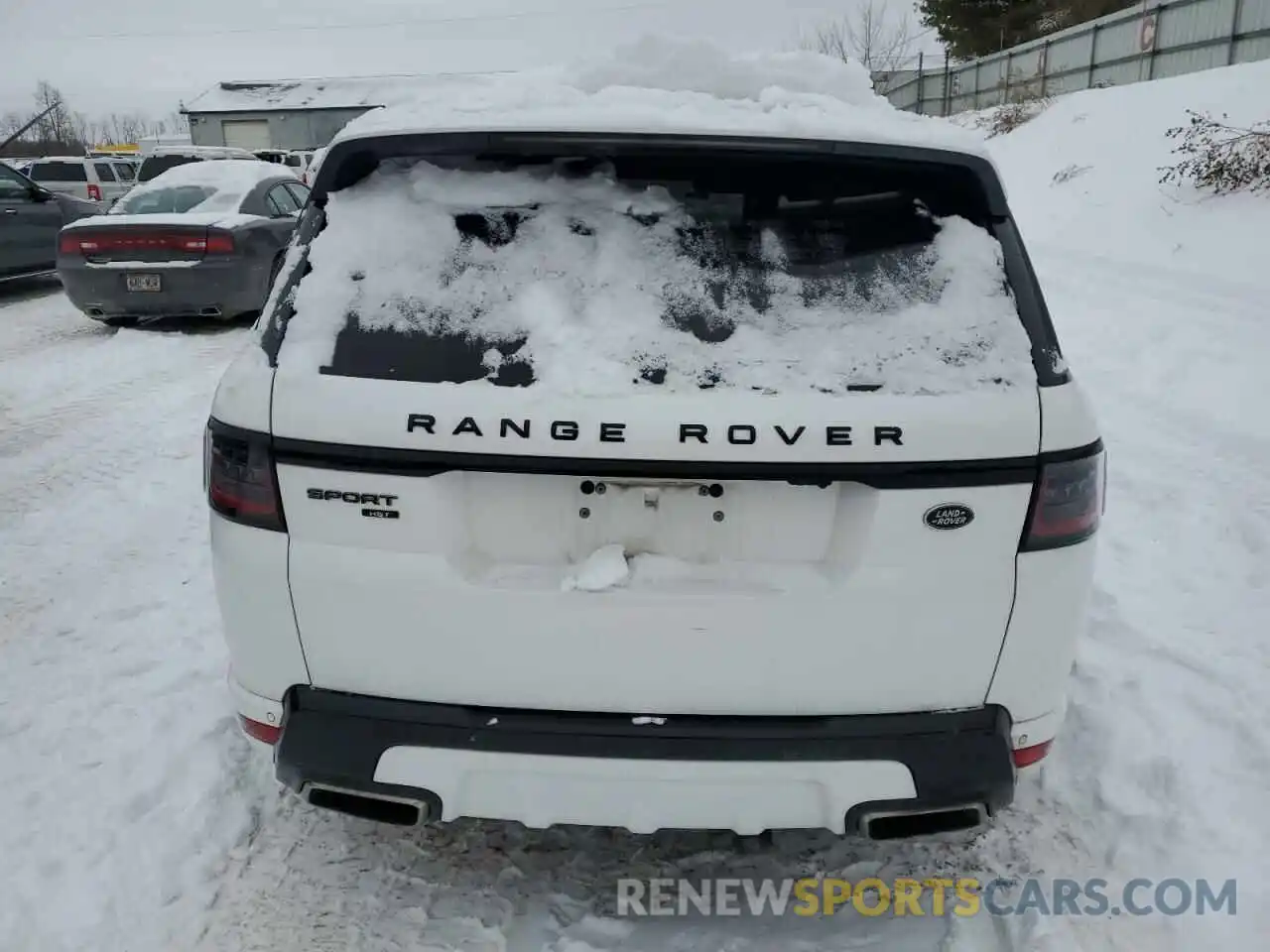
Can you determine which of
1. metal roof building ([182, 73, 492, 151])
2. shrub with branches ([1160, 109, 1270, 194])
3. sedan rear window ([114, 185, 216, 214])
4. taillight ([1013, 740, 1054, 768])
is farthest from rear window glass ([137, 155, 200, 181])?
metal roof building ([182, 73, 492, 151])

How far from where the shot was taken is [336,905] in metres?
2.41

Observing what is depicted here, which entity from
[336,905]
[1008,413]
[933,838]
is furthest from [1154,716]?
[336,905]

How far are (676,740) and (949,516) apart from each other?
2.39 feet

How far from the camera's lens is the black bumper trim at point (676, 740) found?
1974 mm

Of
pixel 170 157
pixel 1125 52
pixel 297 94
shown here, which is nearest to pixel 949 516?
pixel 170 157

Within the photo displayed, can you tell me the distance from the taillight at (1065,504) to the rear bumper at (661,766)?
431 mm

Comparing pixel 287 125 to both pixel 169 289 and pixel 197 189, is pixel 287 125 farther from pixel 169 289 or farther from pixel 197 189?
pixel 169 289

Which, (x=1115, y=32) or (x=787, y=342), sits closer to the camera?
(x=787, y=342)

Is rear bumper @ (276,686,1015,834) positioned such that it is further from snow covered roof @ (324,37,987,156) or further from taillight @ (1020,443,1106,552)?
snow covered roof @ (324,37,987,156)

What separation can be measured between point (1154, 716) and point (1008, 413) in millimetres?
1840

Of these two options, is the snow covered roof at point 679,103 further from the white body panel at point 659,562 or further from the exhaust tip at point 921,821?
the exhaust tip at point 921,821

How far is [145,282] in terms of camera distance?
8.63 metres

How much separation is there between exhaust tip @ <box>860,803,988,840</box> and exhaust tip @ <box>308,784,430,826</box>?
96 cm

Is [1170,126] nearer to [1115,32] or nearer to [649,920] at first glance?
[1115,32]
